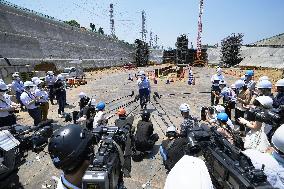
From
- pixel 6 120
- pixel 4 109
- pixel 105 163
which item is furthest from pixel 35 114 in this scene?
pixel 105 163

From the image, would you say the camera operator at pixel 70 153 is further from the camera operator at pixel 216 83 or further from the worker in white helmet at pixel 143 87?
the camera operator at pixel 216 83

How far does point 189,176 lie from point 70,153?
1204 mm

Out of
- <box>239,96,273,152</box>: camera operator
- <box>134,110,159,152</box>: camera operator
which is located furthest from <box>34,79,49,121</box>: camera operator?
<box>239,96,273,152</box>: camera operator

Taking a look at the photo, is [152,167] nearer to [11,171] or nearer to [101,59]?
[11,171]

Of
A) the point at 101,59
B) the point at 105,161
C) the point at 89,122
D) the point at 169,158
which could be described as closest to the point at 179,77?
the point at 89,122

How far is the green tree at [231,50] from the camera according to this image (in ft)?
183

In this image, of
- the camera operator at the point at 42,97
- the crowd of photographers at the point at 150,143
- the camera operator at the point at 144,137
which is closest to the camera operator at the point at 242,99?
the crowd of photographers at the point at 150,143

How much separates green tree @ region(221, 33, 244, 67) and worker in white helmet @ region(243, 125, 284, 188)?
5406 cm

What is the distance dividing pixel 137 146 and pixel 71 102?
1159cm

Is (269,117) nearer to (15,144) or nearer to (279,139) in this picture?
(279,139)

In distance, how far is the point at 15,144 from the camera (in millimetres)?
6238

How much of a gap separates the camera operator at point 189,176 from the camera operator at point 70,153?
1074mm

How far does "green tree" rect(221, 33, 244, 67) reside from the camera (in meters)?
55.7

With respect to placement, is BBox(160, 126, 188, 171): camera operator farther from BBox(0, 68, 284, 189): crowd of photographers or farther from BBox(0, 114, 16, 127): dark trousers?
BBox(0, 114, 16, 127): dark trousers
